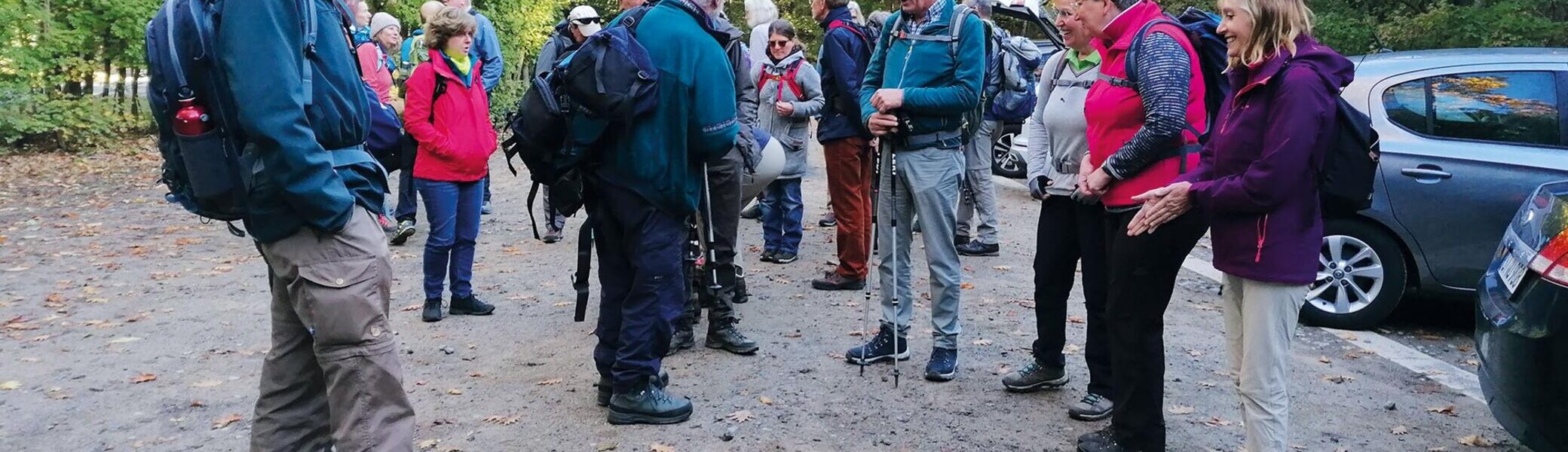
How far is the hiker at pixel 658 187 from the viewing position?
4.42 meters

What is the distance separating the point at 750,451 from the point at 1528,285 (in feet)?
9.11

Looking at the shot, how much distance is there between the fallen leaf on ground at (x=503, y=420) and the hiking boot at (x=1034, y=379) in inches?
81.5

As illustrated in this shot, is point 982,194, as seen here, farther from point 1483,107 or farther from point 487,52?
point 487,52

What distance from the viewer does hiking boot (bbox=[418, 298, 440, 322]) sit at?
21.2ft

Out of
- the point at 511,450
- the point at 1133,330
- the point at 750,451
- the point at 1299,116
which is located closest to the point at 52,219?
the point at 511,450

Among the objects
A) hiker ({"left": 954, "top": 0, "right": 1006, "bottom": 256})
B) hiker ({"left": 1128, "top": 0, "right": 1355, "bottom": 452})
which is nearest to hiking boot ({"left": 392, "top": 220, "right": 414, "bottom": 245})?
hiker ({"left": 954, "top": 0, "right": 1006, "bottom": 256})

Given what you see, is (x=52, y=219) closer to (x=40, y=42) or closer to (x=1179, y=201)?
(x=40, y=42)

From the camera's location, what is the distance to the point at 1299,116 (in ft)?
11.4

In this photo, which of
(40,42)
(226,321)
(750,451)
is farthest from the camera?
(40,42)

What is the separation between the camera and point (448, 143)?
619cm

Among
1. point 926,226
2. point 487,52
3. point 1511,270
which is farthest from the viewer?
point 487,52

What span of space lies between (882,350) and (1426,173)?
3.09m

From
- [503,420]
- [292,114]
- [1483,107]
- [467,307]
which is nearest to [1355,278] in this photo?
[1483,107]

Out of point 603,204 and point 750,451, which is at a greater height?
point 603,204
